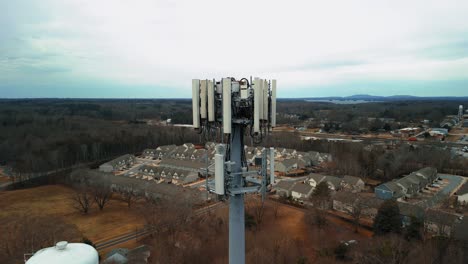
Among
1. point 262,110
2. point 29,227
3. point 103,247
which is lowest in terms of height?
point 103,247

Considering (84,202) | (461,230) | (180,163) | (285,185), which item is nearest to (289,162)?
(285,185)

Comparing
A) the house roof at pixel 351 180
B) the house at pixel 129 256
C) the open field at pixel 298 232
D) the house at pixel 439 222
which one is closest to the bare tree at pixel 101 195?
the house at pixel 129 256

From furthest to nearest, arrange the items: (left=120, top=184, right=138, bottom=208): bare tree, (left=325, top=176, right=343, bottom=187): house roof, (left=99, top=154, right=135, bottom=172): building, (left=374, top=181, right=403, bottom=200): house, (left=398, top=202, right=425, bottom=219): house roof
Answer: (left=99, top=154, right=135, bottom=172): building, (left=325, top=176, right=343, bottom=187): house roof, (left=374, top=181, right=403, bottom=200): house, (left=120, top=184, right=138, bottom=208): bare tree, (left=398, top=202, right=425, bottom=219): house roof

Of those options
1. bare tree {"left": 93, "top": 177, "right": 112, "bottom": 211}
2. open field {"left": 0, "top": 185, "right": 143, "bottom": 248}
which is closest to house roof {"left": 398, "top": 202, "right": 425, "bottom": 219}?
Answer: open field {"left": 0, "top": 185, "right": 143, "bottom": 248}

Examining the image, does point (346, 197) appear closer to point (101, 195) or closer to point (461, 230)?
point (461, 230)

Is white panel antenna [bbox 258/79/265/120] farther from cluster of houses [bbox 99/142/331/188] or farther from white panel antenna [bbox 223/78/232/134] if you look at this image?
cluster of houses [bbox 99/142/331/188]

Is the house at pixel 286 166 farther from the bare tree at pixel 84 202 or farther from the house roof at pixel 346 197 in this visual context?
the bare tree at pixel 84 202

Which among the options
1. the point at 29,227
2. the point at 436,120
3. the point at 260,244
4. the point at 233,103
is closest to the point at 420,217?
the point at 260,244

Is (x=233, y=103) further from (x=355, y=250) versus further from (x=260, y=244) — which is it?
(x=355, y=250)
